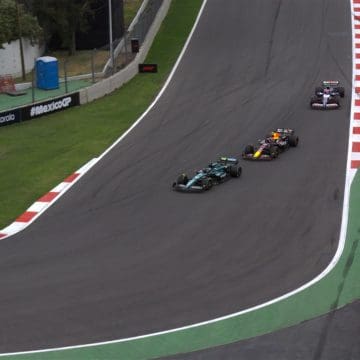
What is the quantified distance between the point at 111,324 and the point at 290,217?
23.5ft

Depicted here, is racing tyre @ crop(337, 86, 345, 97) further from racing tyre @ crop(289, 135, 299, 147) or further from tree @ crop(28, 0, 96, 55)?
tree @ crop(28, 0, 96, 55)

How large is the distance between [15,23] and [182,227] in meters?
19.9

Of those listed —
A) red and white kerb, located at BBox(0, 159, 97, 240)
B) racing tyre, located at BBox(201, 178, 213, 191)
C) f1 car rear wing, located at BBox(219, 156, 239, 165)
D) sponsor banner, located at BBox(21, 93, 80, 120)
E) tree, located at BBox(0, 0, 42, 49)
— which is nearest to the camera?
red and white kerb, located at BBox(0, 159, 97, 240)

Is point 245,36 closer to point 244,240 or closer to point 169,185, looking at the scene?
point 169,185

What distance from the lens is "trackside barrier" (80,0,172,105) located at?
3409cm

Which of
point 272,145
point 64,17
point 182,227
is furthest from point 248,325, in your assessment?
point 64,17

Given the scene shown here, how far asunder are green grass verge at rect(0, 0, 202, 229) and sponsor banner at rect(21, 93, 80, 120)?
0.96ft

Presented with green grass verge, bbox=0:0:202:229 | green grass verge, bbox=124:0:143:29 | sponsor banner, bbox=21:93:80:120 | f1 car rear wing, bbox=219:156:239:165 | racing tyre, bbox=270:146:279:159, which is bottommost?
green grass verge, bbox=0:0:202:229

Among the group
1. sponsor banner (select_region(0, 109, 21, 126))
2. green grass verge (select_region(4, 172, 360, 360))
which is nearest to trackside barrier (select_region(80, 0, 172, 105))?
sponsor banner (select_region(0, 109, 21, 126))

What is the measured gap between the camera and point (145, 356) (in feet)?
44.5

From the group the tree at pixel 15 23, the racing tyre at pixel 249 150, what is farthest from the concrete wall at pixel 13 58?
the racing tyre at pixel 249 150

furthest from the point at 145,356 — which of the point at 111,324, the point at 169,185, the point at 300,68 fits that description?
the point at 300,68

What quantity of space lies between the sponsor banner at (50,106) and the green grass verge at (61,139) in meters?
0.29

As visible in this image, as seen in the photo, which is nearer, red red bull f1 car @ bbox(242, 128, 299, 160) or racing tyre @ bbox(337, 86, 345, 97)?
red red bull f1 car @ bbox(242, 128, 299, 160)
